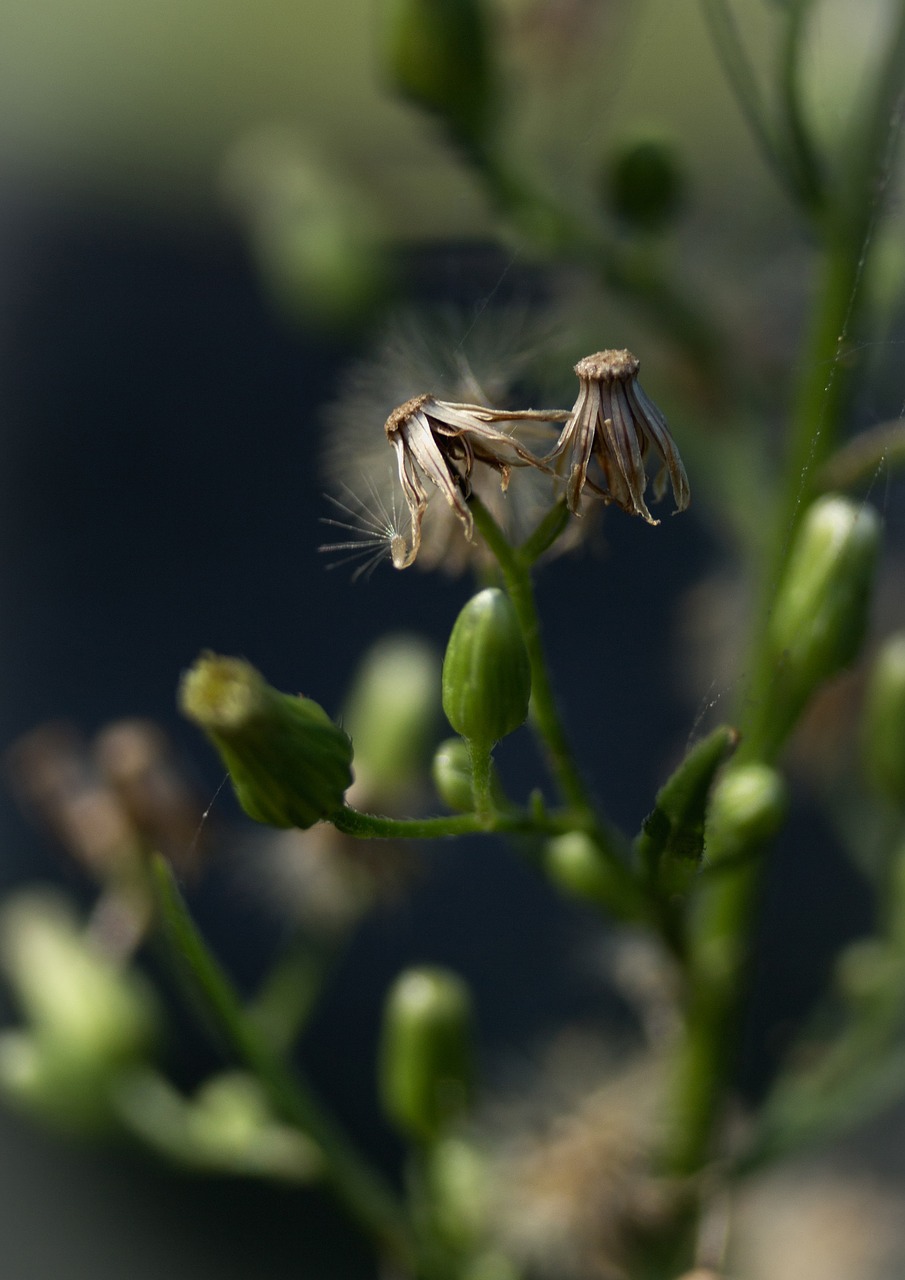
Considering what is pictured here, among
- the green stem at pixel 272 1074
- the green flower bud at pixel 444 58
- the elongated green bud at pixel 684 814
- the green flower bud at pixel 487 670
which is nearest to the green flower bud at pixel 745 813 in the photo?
the elongated green bud at pixel 684 814

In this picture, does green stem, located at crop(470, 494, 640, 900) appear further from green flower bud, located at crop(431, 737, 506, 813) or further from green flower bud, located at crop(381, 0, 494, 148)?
green flower bud, located at crop(381, 0, 494, 148)

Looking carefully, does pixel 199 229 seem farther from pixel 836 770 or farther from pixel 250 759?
pixel 250 759

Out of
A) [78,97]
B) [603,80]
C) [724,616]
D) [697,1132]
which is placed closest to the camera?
[697,1132]

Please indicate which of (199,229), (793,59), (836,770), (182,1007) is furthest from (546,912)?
(199,229)

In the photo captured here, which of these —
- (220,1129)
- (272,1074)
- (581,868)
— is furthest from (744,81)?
(220,1129)

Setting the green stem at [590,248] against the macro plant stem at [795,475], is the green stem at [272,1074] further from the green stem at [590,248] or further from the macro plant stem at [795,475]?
the green stem at [590,248]

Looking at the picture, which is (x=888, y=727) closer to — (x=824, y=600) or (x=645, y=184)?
(x=824, y=600)

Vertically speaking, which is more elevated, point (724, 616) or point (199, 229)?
point (199, 229)

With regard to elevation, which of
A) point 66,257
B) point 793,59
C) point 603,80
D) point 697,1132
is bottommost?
point 697,1132
